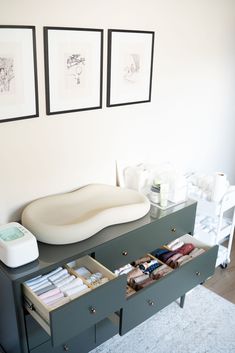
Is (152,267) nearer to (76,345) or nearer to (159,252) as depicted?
(159,252)

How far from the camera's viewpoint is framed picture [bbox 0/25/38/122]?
1.60m

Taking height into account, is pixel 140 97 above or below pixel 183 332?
above

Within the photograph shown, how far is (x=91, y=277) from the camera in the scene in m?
1.69

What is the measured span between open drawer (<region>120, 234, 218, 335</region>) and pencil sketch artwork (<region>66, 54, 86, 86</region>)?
1086mm

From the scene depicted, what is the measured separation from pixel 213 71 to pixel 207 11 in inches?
16.2

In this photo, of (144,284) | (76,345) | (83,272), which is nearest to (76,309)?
(83,272)

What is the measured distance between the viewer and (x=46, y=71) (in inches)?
69.1

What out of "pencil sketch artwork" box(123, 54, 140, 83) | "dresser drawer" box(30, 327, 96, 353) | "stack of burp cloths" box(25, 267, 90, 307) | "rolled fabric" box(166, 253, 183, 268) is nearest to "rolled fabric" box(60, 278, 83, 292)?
"stack of burp cloths" box(25, 267, 90, 307)

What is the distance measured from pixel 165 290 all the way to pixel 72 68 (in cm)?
121

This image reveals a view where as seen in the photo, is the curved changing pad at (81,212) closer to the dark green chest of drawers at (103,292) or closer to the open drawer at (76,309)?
the dark green chest of drawers at (103,292)

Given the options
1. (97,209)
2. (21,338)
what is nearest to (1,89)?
(97,209)

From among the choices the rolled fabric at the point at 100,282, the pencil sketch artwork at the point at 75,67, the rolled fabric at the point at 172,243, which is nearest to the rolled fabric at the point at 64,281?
the rolled fabric at the point at 100,282

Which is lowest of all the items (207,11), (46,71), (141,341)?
(141,341)

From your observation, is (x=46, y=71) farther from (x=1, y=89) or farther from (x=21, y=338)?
(x=21, y=338)
